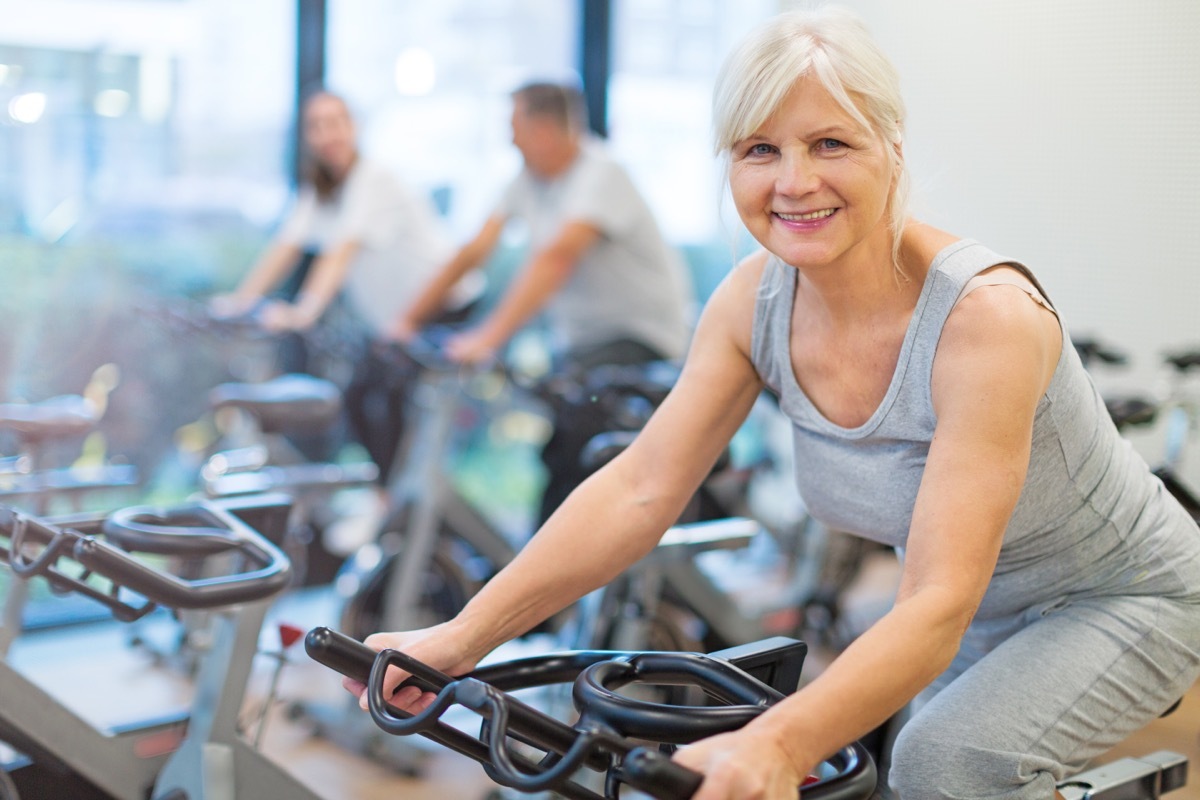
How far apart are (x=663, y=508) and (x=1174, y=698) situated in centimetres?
69

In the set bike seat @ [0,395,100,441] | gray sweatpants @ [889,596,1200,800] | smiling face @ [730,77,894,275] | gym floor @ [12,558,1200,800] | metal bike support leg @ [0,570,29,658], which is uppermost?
smiling face @ [730,77,894,275]

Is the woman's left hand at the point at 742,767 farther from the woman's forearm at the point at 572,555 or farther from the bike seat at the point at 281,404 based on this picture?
the bike seat at the point at 281,404

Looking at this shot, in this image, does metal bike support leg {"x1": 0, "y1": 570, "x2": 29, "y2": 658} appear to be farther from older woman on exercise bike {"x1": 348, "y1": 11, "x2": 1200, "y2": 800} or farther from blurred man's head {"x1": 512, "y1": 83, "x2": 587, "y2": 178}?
blurred man's head {"x1": 512, "y1": 83, "x2": 587, "y2": 178}

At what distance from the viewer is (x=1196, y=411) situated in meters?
2.86

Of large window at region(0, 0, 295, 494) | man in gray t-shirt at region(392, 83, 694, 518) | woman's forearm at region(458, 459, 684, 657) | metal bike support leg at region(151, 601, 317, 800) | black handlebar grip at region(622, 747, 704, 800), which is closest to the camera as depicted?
black handlebar grip at region(622, 747, 704, 800)

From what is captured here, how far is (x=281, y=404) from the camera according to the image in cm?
321

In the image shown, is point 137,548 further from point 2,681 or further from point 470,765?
point 470,765

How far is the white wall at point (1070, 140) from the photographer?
2473mm

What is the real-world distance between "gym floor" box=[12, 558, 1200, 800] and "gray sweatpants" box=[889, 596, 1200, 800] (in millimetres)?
632

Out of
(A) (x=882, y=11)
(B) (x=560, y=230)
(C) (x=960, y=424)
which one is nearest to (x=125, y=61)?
(B) (x=560, y=230)

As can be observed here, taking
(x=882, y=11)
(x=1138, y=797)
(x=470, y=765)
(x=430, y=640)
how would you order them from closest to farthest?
(x=430, y=640) → (x=1138, y=797) → (x=882, y=11) → (x=470, y=765)

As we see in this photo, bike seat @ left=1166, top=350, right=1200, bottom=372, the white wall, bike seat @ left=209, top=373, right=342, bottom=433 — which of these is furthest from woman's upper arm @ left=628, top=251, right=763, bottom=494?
bike seat @ left=209, top=373, right=342, bottom=433

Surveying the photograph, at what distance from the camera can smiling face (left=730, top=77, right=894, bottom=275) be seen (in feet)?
4.07

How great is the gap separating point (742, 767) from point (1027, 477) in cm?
60
